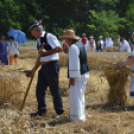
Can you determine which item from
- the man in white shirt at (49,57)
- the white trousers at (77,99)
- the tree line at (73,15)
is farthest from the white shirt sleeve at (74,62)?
the tree line at (73,15)

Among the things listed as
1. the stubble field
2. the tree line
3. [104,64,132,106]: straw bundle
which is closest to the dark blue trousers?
the stubble field

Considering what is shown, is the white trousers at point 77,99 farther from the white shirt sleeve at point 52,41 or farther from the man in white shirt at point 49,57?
the white shirt sleeve at point 52,41

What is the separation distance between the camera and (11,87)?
5379 mm

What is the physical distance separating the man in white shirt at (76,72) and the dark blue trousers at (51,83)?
0.97ft

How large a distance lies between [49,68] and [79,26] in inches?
1054

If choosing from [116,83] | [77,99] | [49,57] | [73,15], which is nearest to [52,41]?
[49,57]

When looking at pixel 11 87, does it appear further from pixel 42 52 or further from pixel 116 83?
pixel 116 83

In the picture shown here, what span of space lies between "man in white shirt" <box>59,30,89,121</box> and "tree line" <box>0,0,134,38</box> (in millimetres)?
22168

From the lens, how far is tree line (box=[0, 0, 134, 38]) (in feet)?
86.5

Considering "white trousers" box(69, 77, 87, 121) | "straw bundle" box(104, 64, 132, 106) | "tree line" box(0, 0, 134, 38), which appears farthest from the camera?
"tree line" box(0, 0, 134, 38)

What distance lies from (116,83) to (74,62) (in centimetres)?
166

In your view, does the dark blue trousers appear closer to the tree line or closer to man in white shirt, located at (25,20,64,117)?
man in white shirt, located at (25,20,64,117)

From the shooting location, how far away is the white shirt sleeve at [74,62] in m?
4.21

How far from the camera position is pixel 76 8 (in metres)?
33.6
